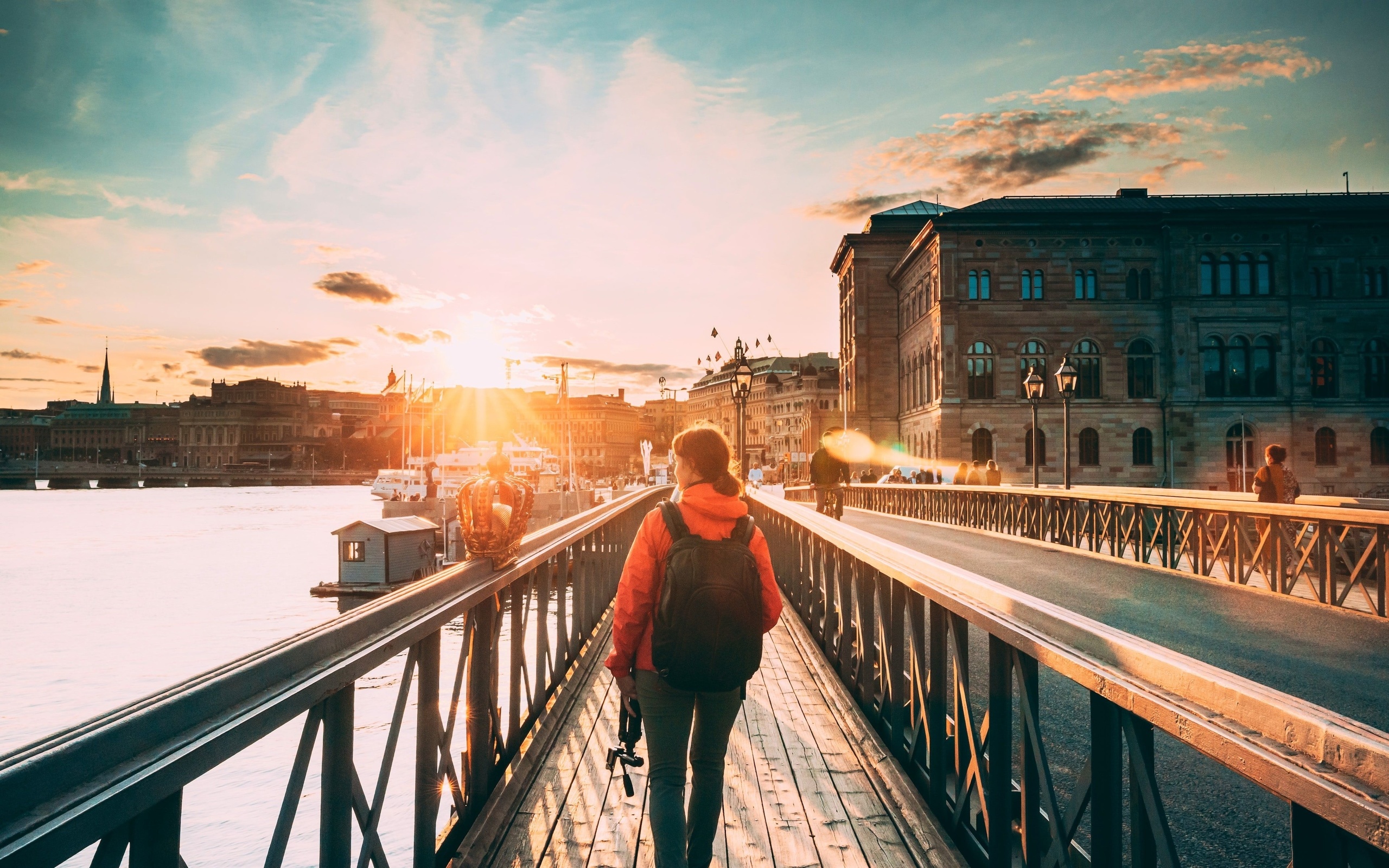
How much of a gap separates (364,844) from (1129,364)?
56947 mm

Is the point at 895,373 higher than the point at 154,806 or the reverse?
higher

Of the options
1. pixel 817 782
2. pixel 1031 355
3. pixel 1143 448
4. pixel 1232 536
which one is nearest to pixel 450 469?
pixel 1031 355

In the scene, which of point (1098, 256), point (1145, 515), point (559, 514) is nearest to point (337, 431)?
point (559, 514)

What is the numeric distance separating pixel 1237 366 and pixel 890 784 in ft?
189

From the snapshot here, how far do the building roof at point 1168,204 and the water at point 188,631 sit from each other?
42526 millimetres

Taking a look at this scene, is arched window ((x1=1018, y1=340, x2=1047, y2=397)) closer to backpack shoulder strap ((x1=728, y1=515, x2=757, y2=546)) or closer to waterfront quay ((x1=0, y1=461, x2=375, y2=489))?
backpack shoulder strap ((x1=728, y1=515, x2=757, y2=546))

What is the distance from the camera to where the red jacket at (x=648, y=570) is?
321cm

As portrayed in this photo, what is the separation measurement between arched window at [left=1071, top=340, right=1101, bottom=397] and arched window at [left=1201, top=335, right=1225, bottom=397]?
624 centimetres

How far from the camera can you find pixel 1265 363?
51125 mm

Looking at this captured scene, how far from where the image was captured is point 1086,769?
2387mm

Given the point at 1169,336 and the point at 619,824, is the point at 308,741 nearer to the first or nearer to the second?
the point at 619,824

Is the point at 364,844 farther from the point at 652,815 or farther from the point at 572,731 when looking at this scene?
the point at 572,731

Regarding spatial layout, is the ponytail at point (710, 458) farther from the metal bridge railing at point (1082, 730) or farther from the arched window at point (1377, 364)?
the arched window at point (1377, 364)

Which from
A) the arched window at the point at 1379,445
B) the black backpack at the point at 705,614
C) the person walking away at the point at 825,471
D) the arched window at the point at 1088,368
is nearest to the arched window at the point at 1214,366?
the arched window at the point at 1088,368
